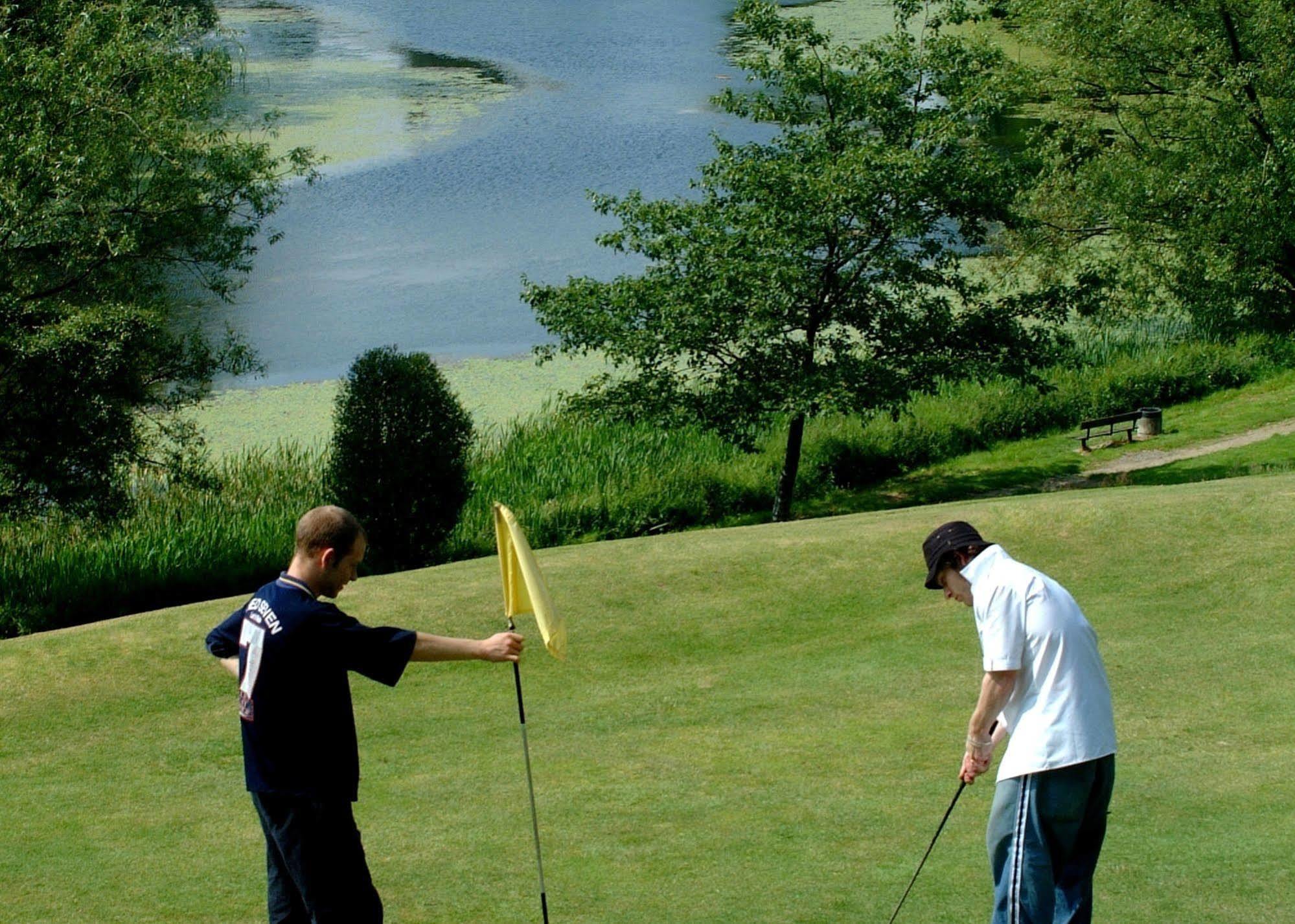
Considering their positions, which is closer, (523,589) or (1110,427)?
(523,589)

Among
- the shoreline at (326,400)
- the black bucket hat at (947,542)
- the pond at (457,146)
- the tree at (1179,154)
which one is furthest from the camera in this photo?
the pond at (457,146)

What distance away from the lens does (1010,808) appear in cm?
527

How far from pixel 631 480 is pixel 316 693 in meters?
16.4

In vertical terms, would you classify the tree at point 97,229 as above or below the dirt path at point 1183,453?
above

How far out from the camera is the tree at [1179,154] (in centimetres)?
2170

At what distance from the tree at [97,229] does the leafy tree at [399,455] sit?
2221mm

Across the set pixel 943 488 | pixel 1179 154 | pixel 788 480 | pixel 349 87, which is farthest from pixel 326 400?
pixel 349 87

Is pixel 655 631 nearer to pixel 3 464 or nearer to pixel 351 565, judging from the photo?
pixel 351 565

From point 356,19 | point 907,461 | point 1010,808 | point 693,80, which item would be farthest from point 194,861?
point 356,19

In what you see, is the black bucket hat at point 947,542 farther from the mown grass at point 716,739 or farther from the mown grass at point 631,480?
the mown grass at point 631,480

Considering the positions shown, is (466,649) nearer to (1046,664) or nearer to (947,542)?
(947,542)

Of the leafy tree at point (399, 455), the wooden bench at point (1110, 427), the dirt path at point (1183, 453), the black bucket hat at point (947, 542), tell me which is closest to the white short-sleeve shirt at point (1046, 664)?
the black bucket hat at point (947, 542)

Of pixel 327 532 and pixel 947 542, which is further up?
pixel 327 532

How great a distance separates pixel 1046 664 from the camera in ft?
17.0
